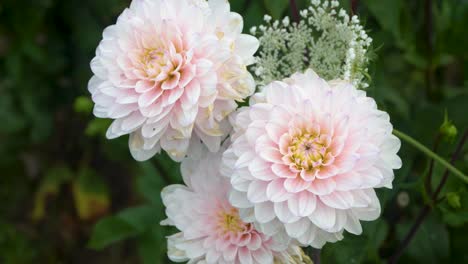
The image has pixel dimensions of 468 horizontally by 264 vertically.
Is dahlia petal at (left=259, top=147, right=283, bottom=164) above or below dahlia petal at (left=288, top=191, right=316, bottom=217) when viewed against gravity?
above

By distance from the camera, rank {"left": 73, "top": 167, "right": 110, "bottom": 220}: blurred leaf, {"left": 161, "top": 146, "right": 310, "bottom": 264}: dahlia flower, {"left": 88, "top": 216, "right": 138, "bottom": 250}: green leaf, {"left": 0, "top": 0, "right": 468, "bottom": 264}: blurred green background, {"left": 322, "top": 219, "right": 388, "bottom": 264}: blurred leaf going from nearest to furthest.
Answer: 1. {"left": 161, "top": 146, "right": 310, "bottom": 264}: dahlia flower
2. {"left": 322, "top": 219, "right": 388, "bottom": 264}: blurred leaf
3. {"left": 0, "top": 0, "right": 468, "bottom": 264}: blurred green background
4. {"left": 88, "top": 216, "right": 138, "bottom": 250}: green leaf
5. {"left": 73, "top": 167, "right": 110, "bottom": 220}: blurred leaf

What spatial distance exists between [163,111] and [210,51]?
0.07m

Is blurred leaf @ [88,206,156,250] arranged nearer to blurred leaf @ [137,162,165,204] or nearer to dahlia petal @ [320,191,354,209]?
blurred leaf @ [137,162,165,204]

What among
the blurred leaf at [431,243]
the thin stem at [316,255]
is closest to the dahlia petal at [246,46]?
the thin stem at [316,255]

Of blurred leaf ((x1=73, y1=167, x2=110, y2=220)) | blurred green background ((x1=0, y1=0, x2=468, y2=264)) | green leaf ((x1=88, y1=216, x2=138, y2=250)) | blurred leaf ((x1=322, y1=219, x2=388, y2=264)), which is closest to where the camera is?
blurred leaf ((x1=322, y1=219, x2=388, y2=264))

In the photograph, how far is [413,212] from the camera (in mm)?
1015

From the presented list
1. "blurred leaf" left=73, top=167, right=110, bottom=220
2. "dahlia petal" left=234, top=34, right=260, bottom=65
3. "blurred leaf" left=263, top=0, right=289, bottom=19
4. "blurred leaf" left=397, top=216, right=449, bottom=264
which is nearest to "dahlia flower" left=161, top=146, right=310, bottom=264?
"dahlia petal" left=234, top=34, right=260, bottom=65

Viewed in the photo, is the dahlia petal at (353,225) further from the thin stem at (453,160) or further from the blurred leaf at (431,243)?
the blurred leaf at (431,243)

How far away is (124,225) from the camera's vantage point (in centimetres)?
112

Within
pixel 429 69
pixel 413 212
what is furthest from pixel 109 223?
pixel 429 69

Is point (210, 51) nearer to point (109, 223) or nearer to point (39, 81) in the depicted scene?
point (109, 223)

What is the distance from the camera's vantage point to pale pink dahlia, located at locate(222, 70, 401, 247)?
58 centimetres

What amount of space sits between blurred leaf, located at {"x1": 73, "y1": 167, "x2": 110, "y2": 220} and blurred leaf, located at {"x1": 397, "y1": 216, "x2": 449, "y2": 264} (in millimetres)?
905

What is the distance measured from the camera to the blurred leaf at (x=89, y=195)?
1.61 m
